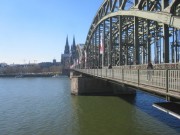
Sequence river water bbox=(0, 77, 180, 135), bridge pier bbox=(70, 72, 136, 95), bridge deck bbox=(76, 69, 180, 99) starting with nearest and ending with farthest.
Result: bridge deck bbox=(76, 69, 180, 99), river water bbox=(0, 77, 180, 135), bridge pier bbox=(70, 72, 136, 95)

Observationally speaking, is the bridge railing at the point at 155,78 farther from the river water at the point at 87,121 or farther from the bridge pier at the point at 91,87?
the bridge pier at the point at 91,87

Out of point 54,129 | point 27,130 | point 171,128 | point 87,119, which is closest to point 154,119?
point 171,128

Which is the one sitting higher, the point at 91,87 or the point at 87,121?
the point at 91,87

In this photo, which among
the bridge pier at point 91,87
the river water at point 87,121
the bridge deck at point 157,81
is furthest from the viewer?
the bridge pier at point 91,87

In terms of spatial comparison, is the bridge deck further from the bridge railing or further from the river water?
the river water

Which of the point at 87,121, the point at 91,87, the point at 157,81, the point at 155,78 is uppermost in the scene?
the point at 155,78

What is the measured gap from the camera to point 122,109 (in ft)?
127

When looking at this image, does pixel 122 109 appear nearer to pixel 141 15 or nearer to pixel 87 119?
pixel 87 119

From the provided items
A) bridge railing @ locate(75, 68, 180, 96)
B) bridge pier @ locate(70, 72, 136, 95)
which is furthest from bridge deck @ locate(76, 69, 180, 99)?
bridge pier @ locate(70, 72, 136, 95)

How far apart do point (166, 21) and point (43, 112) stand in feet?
66.3

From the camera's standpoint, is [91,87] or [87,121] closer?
[87,121]

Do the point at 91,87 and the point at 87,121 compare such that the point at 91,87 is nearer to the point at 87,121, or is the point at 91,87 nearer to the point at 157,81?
the point at 87,121

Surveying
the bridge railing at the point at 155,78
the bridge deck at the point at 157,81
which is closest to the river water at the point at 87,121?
the bridge railing at the point at 155,78

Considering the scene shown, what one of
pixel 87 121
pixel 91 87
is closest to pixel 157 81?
pixel 87 121
